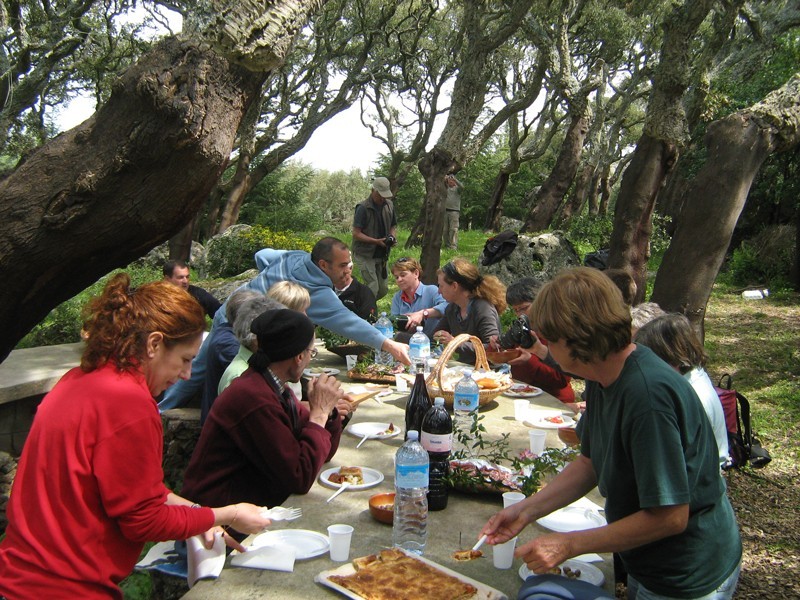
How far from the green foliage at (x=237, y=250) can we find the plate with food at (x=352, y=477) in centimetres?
937

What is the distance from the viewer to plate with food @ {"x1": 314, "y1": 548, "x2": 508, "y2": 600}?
214 centimetres

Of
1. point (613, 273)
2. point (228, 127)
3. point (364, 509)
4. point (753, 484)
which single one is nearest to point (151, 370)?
point (364, 509)

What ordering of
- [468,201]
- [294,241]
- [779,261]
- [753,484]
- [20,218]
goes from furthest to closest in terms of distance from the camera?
[468,201], [779,261], [294,241], [753,484], [20,218]

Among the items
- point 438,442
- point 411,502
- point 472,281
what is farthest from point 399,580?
point 472,281

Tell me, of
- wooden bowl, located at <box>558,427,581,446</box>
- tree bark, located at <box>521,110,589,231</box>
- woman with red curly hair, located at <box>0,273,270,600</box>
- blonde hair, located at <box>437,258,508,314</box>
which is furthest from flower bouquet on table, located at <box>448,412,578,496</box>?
tree bark, located at <box>521,110,589,231</box>

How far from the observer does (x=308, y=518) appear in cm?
277

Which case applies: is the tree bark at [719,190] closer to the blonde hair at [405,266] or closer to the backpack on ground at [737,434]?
the backpack on ground at [737,434]

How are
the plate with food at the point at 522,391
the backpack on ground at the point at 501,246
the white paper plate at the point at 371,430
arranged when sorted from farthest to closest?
the backpack on ground at the point at 501,246 → the plate with food at the point at 522,391 → the white paper plate at the point at 371,430

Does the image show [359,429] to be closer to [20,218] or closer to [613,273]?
[20,218]

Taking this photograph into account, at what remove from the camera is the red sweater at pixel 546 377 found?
17.3 feet

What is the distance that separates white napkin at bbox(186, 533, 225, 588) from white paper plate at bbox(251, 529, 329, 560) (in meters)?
0.15

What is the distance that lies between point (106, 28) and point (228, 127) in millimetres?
16360

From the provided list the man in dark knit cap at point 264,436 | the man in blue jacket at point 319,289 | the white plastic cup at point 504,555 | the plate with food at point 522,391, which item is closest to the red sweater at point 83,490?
the man in dark knit cap at point 264,436

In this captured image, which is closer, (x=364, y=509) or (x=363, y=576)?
(x=363, y=576)
